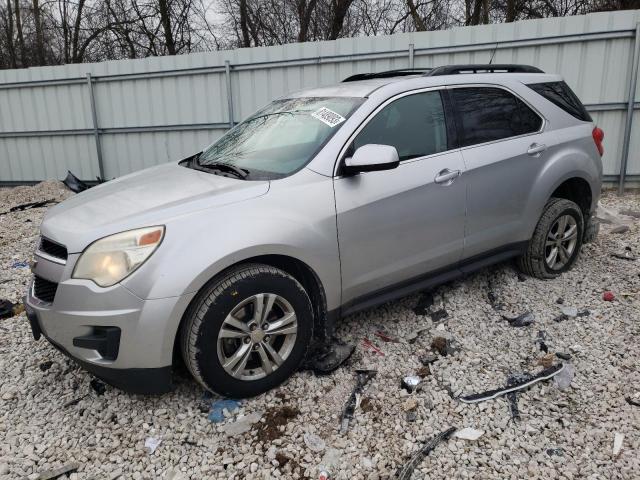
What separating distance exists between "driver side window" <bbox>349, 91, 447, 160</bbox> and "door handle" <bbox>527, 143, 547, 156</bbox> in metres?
0.80

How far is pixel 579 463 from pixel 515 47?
7044 millimetres

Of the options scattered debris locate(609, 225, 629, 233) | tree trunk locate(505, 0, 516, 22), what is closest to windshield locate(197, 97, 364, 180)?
scattered debris locate(609, 225, 629, 233)

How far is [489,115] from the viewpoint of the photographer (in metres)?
3.74

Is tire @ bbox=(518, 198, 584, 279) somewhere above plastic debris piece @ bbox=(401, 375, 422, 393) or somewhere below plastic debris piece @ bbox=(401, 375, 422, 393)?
above

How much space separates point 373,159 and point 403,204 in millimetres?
416

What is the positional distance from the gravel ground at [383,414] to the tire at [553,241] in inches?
16.9

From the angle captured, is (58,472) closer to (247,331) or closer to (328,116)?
(247,331)

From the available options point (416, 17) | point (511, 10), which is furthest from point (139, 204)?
point (416, 17)

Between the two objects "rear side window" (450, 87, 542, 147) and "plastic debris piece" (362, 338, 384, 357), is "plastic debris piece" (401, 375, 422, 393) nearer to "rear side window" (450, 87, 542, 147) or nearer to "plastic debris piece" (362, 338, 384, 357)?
"plastic debris piece" (362, 338, 384, 357)

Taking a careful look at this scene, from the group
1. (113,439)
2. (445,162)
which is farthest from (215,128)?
(113,439)

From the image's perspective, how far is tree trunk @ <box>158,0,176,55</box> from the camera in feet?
57.9

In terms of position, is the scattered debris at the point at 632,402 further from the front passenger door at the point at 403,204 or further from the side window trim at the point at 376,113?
the side window trim at the point at 376,113

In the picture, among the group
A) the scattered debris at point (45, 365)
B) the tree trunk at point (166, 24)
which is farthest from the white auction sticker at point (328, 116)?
the tree trunk at point (166, 24)

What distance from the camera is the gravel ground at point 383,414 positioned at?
2.45 metres
